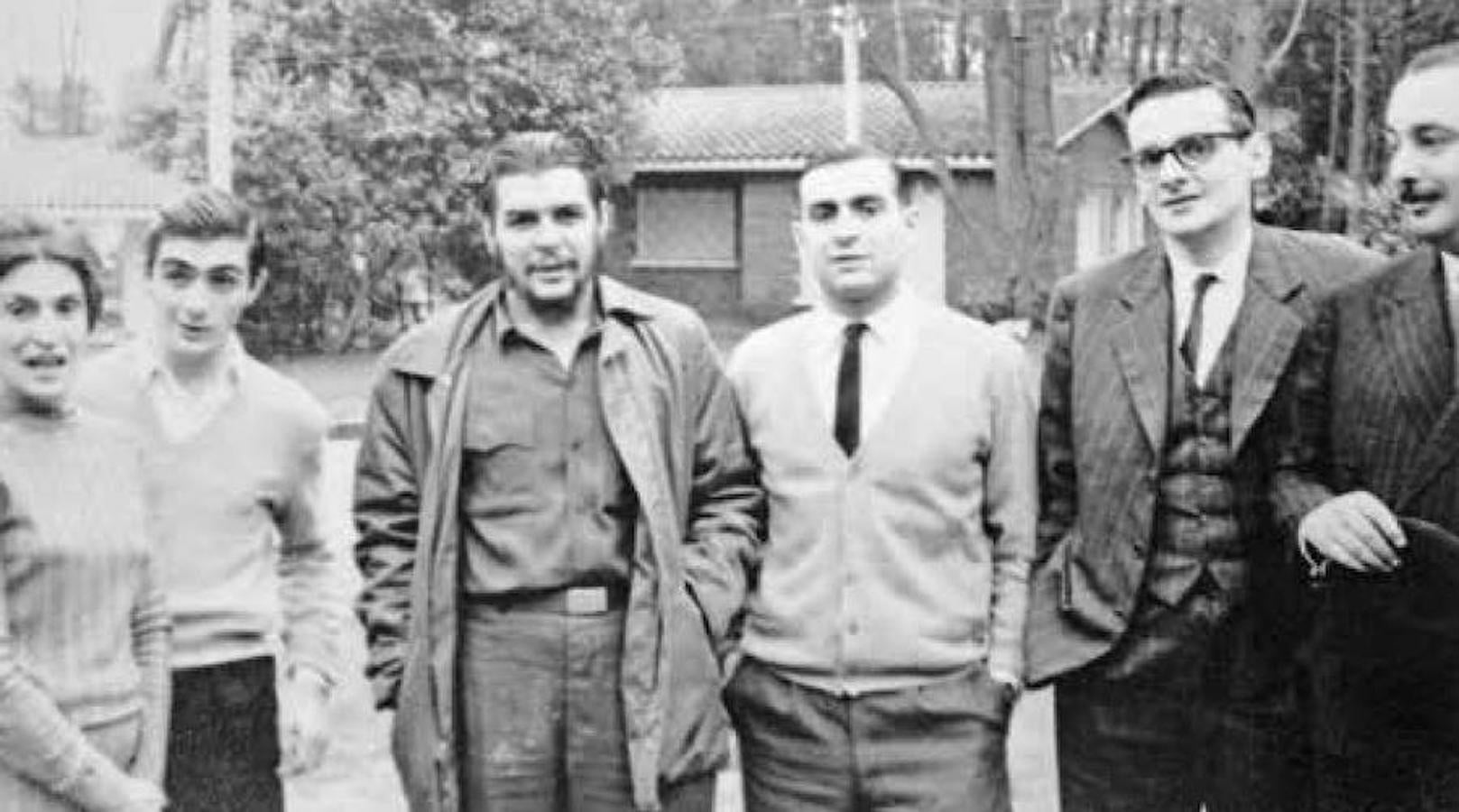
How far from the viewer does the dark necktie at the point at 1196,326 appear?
→ 4.01 m

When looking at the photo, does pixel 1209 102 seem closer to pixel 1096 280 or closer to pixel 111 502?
pixel 1096 280

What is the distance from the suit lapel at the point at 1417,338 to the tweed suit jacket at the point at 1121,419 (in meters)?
0.31

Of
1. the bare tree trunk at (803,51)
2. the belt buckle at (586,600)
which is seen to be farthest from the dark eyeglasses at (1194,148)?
the bare tree trunk at (803,51)

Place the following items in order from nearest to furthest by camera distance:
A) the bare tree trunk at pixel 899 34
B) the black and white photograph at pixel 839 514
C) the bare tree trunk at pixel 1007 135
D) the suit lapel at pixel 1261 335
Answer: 1. the black and white photograph at pixel 839 514
2. the suit lapel at pixel 1261 335
3. the bare tree trunk at pixel 1007 135
4. the bare tree trunk at pixel 899 34

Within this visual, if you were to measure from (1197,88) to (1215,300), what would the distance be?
0.50 m

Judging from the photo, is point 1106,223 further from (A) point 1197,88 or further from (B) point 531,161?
(B) point 531,161

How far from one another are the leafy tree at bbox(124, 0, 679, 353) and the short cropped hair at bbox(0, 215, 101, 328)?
1811cm

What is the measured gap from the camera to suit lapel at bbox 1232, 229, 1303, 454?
152 inches

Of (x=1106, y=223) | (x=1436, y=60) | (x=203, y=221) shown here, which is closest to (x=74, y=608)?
(x=203, y=221)

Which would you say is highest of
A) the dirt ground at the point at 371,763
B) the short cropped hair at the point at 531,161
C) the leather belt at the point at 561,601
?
the short cropped hair at the point at 531,161

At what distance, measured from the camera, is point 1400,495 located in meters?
3.53

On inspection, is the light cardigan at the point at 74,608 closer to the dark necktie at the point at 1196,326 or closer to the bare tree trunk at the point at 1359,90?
the dark necktie at the point at 1196,326

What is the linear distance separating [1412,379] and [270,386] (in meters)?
2.49

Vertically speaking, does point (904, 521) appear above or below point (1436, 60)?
below
